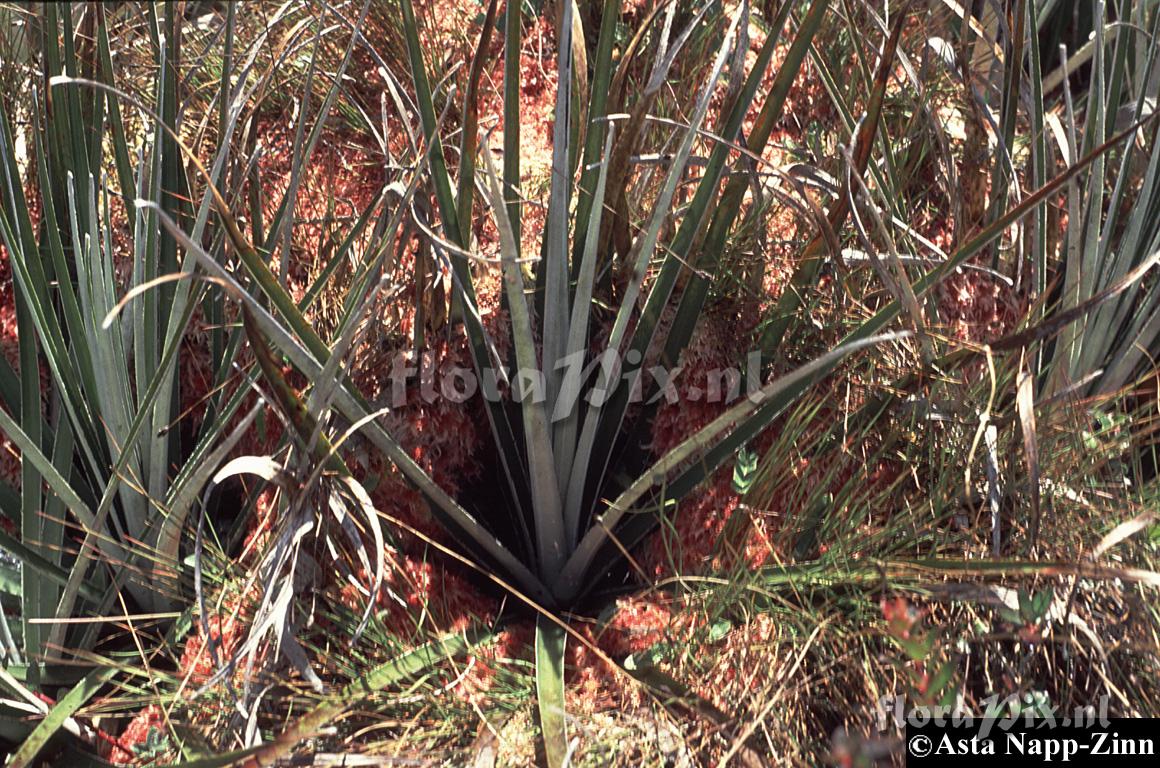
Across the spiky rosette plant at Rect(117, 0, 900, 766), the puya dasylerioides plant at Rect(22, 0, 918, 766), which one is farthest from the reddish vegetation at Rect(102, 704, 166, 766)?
the spiky rosette plant at Rect(117, 0, 900, 766)

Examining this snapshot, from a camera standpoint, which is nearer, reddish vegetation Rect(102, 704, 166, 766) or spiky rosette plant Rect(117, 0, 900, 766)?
spiky rosette plant Rect(117, 0, 900, 766)

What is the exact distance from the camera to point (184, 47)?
5.41ft

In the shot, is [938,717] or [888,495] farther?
[888,495]

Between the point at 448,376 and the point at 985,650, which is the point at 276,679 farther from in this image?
the point at 985,650

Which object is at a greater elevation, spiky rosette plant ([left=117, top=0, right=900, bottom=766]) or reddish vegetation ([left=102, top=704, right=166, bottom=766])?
spiky rosette plant ([left=117, top=0, right=900, bottom=766])

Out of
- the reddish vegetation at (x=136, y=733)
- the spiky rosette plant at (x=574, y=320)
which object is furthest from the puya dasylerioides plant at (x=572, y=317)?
the reddish vegetation at (x=136, y=733)

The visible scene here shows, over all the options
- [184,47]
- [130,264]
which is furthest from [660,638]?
[184,47]

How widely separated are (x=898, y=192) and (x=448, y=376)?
2.12ft

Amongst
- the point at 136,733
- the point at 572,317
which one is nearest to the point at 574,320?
the point at 572,317

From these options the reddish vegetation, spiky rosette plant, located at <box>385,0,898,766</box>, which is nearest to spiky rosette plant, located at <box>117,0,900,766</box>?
spiky rosette plant, located at <box>385,0,898,766</box>

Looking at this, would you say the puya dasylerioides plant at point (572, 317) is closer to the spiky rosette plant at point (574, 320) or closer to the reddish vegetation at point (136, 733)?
the spiky rosette plant at point (574, 320)

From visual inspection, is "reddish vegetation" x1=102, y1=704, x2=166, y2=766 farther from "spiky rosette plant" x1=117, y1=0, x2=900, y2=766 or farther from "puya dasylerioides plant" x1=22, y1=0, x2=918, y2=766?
"spiky rosette plant" x1=117, y1=0, x2=900, y2=766

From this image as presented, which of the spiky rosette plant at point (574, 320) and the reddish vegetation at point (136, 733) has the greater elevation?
the spiky rosette plant at point (574, 320)

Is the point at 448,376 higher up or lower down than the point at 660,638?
higher up
